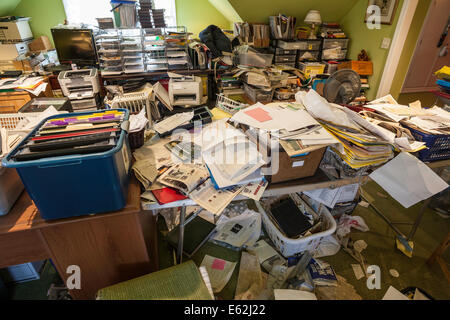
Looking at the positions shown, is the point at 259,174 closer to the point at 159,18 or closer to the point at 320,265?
the point at 320,265

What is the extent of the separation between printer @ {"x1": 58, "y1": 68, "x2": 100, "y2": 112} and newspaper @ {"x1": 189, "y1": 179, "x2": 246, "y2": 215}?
2.44 metres

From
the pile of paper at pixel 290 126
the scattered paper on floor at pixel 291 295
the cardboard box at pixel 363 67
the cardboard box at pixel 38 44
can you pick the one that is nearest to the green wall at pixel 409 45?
the cardboard box at pixel 363 67

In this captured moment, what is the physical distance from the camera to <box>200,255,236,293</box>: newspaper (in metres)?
1.56

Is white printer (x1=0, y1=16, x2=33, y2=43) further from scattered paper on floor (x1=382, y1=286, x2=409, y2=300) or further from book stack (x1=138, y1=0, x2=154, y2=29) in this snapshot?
scattered paper on floor (x1=382, y1=286, x2=409, y2=300)

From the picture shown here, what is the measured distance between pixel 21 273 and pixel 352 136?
6.89 ft

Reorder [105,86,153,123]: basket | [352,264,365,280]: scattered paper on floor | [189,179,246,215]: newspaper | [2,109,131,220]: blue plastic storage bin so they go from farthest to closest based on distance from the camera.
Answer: [105,86,153,123]: basket → [352,264,365,280]: scattered paper on floor → [189,179,246,215]: newspaper → [2,109,131,220]: blue plastic storage bin

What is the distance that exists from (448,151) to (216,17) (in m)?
3.85

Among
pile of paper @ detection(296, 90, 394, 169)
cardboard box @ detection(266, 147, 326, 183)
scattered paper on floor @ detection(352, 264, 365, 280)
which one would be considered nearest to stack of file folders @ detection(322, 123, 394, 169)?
pile of paper @ detection(296, 90, 394, 169)

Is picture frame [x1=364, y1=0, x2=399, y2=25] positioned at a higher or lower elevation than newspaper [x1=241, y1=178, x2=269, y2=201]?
higher

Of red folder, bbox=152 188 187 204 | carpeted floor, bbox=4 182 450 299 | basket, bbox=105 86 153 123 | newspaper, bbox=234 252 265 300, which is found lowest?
carpeted floor, bbox=4 182 450 299

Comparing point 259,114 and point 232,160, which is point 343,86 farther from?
point 232,160

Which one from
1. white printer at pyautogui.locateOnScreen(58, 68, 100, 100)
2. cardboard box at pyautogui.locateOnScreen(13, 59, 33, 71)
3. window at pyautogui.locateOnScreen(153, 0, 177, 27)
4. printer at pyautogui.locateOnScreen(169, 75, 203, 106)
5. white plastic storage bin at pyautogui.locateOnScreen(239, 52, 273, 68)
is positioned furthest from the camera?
window at pyautogui.locateOnScreen(153, 0, 177, 27)

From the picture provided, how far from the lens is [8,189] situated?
102 cm

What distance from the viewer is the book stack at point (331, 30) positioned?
3.65 m
